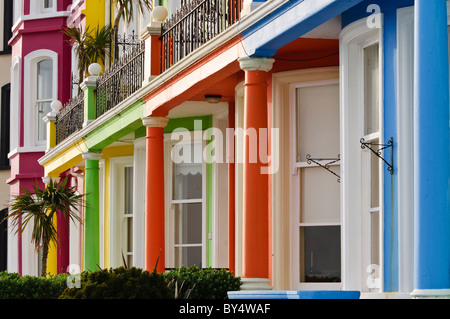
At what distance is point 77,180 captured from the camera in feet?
67.1

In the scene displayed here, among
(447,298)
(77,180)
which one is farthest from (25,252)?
(447,298)

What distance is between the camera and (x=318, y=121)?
10.6 meters

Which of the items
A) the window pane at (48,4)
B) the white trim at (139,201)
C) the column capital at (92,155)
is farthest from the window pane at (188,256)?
the window pane at (48,4)

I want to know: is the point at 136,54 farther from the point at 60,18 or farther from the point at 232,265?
the point at 60,18

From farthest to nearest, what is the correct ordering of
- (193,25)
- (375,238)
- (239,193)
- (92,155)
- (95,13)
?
(95,13) < (92,155) < (193,25) < (239,193) < (375,238)

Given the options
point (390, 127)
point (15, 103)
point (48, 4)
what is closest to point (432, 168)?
point (390, 127)

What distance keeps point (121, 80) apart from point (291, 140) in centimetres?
483

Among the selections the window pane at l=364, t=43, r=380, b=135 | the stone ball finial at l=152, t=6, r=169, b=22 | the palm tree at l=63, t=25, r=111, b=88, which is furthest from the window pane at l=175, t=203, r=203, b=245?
the palm tree at l=63, t=25, r=111, b=88

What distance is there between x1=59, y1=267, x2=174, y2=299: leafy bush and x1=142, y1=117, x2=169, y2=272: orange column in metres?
3.43

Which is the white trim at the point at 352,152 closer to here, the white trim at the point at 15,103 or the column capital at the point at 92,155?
the column capital at the point at 92,155

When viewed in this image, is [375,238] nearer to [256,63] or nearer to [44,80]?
[256,63]

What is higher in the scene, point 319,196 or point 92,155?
point 92,155

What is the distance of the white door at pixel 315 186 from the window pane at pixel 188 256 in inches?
163
